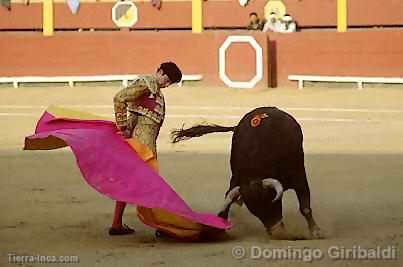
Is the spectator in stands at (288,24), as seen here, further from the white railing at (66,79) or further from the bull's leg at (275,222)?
the bull's leg at (275,222)

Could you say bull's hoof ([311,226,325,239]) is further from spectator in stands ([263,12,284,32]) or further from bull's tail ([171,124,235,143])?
spectator in stands ([263,12,284,32])

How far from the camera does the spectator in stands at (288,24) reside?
12891mm

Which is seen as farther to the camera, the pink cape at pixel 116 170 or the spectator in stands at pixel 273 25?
the spectator in stands at pixel 273 25

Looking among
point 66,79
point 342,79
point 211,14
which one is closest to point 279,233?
point 342,79

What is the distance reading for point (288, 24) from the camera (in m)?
13.0

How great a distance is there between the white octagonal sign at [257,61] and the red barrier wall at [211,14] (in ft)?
2.76

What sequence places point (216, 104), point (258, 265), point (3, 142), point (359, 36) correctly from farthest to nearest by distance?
point (359, 36)
point (216, 104)
point (3, 142)
point (258, 265)

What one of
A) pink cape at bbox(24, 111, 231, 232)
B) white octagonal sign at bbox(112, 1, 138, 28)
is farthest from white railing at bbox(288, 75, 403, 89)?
pink cape at bbox(24, 111, 231, 232)

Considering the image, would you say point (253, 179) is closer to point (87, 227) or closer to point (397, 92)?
point (87, 227)

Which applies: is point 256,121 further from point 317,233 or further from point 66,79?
point 66,79

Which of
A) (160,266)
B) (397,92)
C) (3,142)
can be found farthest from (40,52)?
(160,266)

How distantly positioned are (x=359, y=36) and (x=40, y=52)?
427 centimetres

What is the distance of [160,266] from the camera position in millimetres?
3295

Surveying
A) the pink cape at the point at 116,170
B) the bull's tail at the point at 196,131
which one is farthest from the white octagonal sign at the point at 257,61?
the pink cape at the point at 116,170
